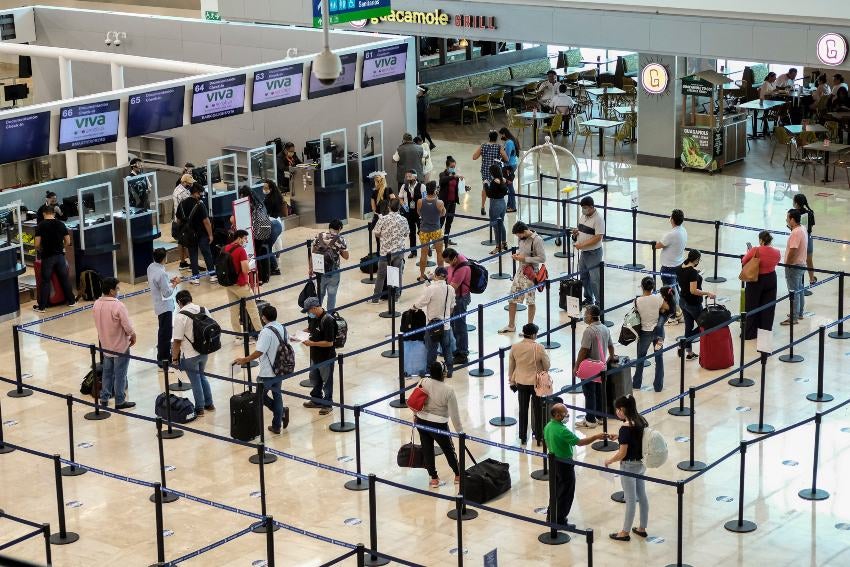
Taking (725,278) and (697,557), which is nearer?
(697,557)

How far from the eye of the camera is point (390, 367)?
51.5ft

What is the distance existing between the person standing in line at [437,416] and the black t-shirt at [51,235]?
7.32 meters

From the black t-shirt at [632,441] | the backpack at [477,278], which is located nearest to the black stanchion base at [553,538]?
the black t-shirt at [632,441]

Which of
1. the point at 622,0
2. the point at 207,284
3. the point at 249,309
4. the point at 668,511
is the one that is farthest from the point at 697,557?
the point at 622,0

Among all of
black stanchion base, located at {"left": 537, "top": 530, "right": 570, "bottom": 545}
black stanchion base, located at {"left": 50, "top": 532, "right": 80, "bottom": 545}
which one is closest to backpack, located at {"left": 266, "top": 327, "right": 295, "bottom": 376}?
black stanchion base, located at {"left": 50, "top": 532, "right": 80, "bottom": 545}

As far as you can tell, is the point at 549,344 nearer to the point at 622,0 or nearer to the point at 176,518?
the point at 176,518

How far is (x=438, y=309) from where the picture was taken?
14.8 meters

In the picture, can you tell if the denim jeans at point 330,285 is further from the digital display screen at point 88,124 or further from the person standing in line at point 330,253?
the digital display screen at point 88,124

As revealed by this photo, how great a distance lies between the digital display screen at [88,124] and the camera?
18969 millimetres

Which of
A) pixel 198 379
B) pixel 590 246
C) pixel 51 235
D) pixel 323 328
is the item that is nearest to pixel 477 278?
pixel 590 246

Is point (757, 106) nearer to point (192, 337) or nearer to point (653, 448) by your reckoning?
point (192, 337)

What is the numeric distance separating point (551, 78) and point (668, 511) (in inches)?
739

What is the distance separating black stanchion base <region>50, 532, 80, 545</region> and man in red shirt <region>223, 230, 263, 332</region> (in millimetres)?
4579

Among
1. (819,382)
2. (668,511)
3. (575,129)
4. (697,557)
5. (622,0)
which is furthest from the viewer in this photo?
(575,129)
